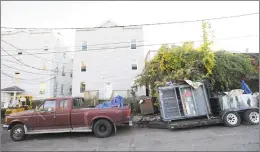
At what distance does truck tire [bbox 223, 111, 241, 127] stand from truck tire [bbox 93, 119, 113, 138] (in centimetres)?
523

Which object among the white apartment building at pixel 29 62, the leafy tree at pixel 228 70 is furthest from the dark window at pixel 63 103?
the white apartment building at pixel 29 62

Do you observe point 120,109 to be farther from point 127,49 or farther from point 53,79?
point 53,79

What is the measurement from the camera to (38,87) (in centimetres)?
2305

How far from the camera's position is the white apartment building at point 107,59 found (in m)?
21.2

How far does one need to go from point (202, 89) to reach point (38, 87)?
20417 millimetres

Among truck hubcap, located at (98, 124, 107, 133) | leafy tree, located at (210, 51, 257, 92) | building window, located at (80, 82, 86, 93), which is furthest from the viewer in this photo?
building window, located at (80, 82, 86, 93)

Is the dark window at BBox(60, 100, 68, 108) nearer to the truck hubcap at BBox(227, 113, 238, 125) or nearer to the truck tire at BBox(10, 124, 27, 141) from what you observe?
the truck tire at BBox(10, 124, 27, 141)

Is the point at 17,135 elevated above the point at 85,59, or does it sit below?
below

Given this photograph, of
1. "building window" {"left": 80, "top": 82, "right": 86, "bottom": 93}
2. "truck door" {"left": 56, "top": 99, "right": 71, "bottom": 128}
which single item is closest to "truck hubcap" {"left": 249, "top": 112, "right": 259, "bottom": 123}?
"truck door" {"left": 56, "top": 99, "right": 71, "bottom": 128}

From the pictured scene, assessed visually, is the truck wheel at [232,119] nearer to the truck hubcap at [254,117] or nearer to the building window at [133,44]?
the truck hubcap at [254,117]

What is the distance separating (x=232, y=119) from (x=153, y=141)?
413 cm

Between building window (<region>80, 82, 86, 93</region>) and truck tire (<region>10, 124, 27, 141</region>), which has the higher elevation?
building window (<region>80, 82, 86, 93</region>)

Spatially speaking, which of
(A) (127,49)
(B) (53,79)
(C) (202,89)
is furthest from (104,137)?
(B) (53,79)

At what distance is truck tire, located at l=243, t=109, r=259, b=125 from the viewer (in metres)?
8.55
